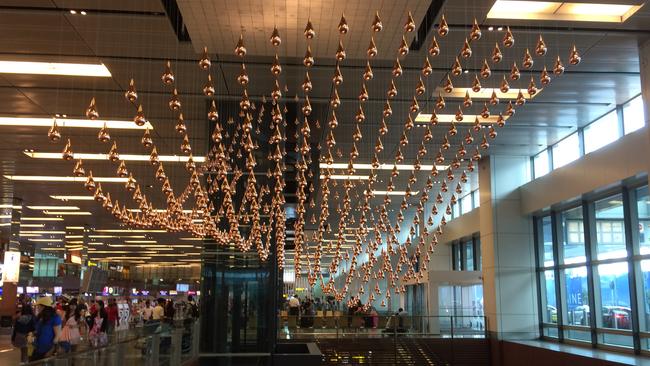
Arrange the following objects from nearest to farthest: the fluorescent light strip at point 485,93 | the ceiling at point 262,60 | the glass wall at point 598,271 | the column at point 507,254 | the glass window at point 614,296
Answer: the ceiling at point 262,60
the fluorescent light strip at point 485,93
the glass wall at point 598,271
the glass window at point 614,296
the column at point 507,254

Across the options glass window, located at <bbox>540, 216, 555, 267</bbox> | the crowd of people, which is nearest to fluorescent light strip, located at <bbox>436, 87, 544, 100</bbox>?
glass window, located at <bbox>540, 216, 555, 267</bbox>

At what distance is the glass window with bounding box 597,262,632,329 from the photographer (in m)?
15.5

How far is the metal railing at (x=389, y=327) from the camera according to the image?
21.3m

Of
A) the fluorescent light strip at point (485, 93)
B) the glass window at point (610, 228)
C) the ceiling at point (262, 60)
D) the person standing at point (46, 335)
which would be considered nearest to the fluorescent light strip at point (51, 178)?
the ceiling at point (262, 60)

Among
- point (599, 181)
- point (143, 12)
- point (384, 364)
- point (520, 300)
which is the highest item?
point (143, 12)

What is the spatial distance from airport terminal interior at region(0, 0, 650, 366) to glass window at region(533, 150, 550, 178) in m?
0.13

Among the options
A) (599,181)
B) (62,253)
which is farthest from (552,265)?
(62,253)

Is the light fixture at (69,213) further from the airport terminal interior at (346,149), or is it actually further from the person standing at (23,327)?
the person standing at (23,327)

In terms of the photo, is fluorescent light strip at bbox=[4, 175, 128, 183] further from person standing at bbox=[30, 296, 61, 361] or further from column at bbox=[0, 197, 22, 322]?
person standing at bbox=[30, 296, 61, 361]

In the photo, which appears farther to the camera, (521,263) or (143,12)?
(521,263)

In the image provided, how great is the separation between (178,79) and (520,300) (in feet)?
42.0

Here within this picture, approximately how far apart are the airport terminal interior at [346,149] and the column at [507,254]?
6 cm

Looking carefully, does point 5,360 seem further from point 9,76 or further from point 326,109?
point 326,109

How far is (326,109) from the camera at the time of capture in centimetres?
1443
